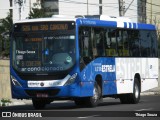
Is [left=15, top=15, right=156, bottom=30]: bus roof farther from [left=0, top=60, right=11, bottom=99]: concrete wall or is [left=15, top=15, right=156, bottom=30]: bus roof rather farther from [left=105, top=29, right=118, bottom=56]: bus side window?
[left=0, top=60, right=11, bottom=99]: concrete wall

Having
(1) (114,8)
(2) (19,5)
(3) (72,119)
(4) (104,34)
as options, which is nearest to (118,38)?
(4) (104,34)

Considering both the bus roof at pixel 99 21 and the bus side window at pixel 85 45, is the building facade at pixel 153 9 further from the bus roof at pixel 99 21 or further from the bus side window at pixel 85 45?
the bus side window at pixel 85 45

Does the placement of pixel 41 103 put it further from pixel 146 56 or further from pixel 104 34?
pixel 146 56

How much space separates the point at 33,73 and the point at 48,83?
0.69m

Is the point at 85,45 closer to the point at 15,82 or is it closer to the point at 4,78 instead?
the point at 15,82

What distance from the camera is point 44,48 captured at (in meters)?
23.9

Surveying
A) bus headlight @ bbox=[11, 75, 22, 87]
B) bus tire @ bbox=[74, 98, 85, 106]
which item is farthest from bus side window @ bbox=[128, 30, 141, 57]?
bus headlight @ bbox=[11, 75, 22, 87]

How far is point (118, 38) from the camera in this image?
2750cm

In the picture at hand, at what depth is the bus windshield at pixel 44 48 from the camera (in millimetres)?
23750

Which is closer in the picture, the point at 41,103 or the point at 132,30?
the point at 41,103

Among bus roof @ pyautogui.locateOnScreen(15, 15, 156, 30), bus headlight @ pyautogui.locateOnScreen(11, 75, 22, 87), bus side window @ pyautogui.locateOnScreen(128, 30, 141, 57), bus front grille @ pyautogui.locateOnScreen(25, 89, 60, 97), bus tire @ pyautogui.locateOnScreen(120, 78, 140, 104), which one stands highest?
bus roof @ pyautogui.locateOnScreen(15, 15, 156, 30)

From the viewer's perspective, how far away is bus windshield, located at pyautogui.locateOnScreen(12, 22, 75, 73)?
2375 cm

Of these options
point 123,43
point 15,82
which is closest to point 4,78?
point 123,43

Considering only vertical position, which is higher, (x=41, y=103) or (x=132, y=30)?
(x=132, y=30)
